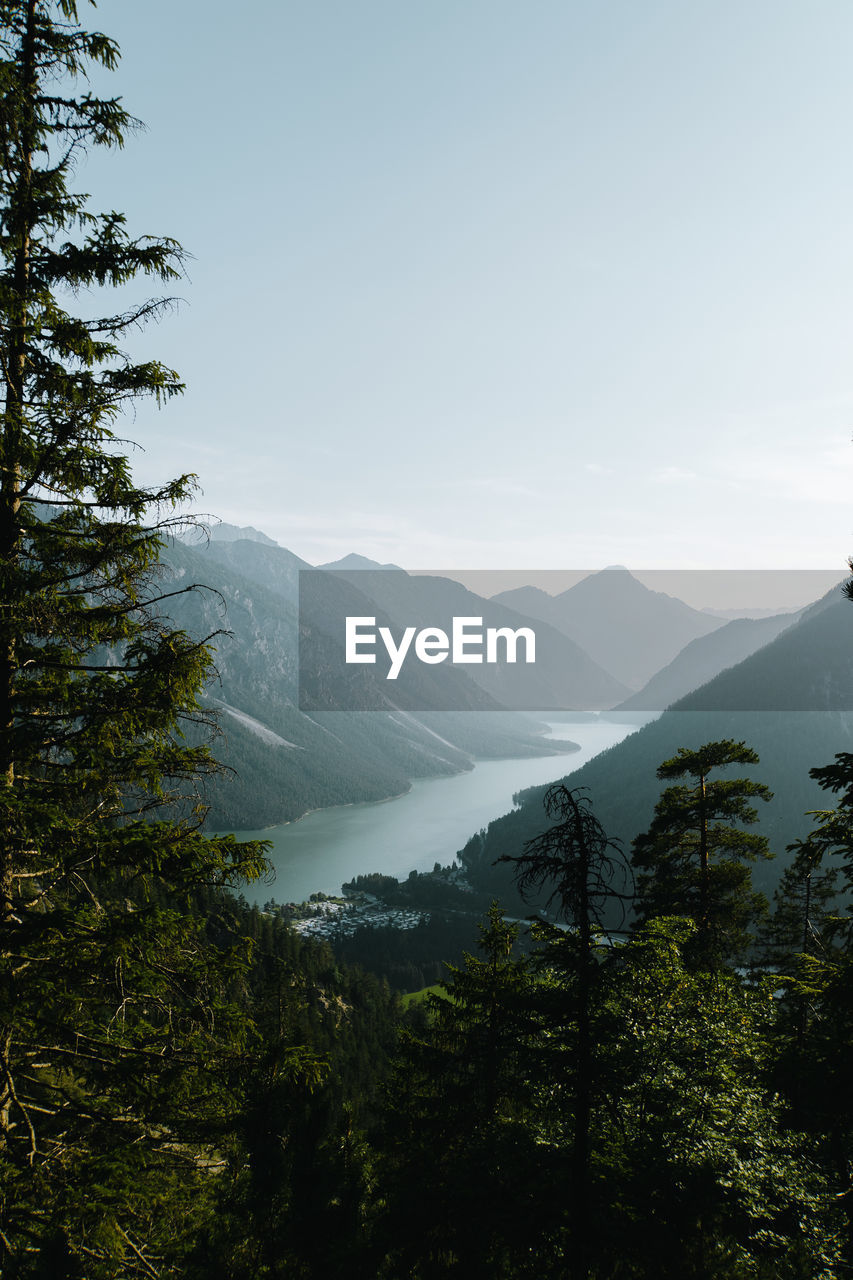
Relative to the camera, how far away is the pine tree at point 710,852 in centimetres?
1734

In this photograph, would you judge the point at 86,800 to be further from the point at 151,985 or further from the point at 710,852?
the point at 710,852

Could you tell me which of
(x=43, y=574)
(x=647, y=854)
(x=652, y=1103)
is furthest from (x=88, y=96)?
(x=647, y=854)

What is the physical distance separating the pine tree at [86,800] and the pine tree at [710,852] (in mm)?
13513

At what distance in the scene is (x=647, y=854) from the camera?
62.7 ft

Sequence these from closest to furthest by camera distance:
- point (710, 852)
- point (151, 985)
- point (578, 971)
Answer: point (151, 985)
point (578, 971)
point (710, 852)

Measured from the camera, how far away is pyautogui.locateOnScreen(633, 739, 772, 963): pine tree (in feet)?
56.9

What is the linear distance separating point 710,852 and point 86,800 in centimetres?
1657

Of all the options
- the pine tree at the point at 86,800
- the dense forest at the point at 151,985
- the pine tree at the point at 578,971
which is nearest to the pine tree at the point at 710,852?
the dense forest at the point at 151,985

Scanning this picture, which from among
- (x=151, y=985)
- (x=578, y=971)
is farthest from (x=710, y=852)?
(x=151, y=985)

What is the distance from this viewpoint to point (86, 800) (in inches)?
287

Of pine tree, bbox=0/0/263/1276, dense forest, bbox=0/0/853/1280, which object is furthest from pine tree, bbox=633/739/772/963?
pine tree, bbox=0/0/263/1276

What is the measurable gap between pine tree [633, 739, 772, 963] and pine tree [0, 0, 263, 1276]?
1351cm

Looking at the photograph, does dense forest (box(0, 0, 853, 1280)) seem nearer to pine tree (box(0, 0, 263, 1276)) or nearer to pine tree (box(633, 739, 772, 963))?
pine tree (box(0, 0, 263, 1276))

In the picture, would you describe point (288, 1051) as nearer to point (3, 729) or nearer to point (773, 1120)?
point (3, 729)
